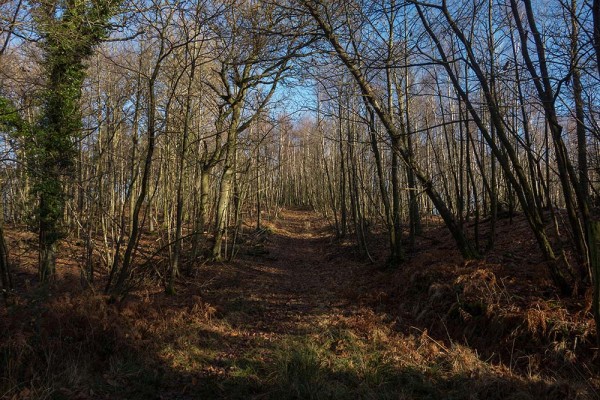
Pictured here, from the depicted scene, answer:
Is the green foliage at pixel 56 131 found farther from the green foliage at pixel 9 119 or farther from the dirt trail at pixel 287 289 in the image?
the dirt trail at pixel 287 289

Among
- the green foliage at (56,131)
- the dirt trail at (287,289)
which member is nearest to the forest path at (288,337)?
the dirt trail at (287,289)

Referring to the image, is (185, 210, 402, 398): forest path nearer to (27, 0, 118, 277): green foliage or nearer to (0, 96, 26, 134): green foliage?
(27, 0, 118, 277): green foliage

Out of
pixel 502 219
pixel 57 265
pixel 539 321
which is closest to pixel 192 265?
pixel 57 265

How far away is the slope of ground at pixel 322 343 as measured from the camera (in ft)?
14.6

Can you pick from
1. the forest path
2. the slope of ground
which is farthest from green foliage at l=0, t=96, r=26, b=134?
the forest path

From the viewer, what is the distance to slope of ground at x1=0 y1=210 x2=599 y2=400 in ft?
14.6

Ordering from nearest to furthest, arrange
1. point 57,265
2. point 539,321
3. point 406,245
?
point 539,321
point 57,265
point 406,245

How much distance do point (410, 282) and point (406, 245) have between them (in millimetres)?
5214

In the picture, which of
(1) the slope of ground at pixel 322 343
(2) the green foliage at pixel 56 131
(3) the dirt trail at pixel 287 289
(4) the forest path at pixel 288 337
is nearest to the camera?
(1) the slope of ground at pixel 322 343

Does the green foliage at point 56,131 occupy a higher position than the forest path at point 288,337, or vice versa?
the green foliage at point 56,131

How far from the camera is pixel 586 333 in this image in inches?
197

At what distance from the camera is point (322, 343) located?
5797mm

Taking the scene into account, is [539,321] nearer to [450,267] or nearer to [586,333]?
[586,333]

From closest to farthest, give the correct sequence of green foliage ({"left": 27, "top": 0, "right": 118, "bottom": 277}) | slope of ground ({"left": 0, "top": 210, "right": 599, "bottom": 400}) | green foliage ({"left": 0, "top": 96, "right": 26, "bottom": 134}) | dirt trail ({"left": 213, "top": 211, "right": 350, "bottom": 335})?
slope of ground ({"left": 0, "top": 210, "right": 599, "bottom": 400}), dirt trail ({"left": 213, "top": 211, "right": 350, "bottom": 335}), green foliage ({"left": 0, "top": 96, "right": 26, "bottom": 134}), green foliage ({"left": 27, "top": 0, "right": 118, "bottom": 277})
